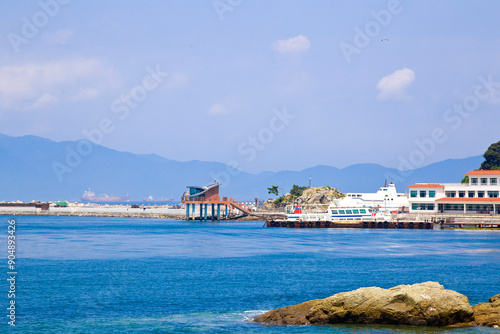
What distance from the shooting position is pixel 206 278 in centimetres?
3809

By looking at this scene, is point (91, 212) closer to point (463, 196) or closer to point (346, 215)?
point (346, 215)

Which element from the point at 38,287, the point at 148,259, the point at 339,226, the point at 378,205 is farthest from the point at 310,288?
the point at 378,205

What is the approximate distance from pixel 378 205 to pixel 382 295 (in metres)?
84.9

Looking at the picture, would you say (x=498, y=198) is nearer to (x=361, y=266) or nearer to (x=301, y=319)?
(x=361, y=266)

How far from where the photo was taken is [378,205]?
4245 inches

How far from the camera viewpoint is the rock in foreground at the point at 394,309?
79.4 ft

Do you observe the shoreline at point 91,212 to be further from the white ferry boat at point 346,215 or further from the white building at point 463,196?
the white building at point 463,196

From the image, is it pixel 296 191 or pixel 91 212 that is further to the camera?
pixel 91 212

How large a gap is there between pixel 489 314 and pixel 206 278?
60.8ft

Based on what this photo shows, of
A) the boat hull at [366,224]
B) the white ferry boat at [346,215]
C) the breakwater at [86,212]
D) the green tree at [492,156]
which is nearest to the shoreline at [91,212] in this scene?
the breakwater at [86,212]

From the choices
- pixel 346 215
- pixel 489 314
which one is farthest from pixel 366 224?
pixel 489 314

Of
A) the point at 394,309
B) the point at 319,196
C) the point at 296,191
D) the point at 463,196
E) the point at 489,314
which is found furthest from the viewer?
the point at 296,191

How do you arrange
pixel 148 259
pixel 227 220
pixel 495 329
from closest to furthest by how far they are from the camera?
pixel 495 329
pixel 148 259
pixel 227 220

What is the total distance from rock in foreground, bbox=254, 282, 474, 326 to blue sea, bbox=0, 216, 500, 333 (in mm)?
514
